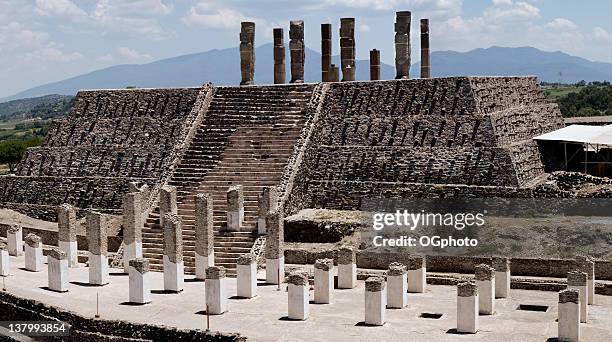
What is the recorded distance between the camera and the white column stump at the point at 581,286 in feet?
80.9

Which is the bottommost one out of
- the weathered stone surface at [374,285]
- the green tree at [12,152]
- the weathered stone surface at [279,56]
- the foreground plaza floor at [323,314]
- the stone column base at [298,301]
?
the foreground plaza floor at [323,314]

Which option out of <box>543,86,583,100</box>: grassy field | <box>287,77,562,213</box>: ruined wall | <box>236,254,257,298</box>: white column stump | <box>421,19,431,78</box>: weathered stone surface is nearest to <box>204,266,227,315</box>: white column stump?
<box>236,254,257,298</box>: white column stump

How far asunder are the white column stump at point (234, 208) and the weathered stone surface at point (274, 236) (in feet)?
12.2

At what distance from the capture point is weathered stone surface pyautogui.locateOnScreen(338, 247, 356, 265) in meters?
29.6

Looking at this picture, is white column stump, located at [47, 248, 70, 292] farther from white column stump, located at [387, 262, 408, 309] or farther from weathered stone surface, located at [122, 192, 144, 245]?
white column stump, located at [387, 262, 408, 309]

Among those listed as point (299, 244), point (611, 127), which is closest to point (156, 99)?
point (299, 244)

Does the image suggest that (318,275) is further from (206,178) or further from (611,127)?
(611,127)

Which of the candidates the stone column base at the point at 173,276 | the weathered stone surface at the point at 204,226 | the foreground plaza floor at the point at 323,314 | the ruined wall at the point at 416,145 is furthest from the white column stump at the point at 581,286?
the stone column base at the point at 173,276

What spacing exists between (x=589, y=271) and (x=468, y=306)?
515 centimetres

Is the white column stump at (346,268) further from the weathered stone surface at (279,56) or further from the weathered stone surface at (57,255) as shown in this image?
the weathered stone surface at (279,56)

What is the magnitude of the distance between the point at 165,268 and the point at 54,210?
44.7 ft

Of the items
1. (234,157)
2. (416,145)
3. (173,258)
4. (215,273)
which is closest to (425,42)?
(416,145)

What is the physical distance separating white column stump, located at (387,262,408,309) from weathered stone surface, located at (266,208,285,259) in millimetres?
4833

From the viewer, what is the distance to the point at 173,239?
97.7 feet
